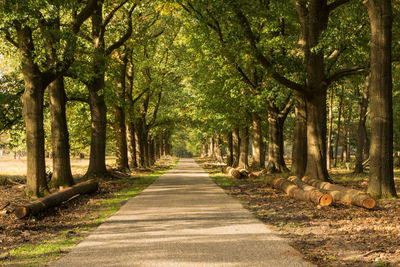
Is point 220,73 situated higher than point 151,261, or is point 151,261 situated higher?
point 220,73

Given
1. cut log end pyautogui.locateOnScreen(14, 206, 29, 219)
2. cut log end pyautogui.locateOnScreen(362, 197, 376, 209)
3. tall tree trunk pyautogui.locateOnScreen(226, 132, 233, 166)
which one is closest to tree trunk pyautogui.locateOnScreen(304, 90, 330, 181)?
cut log end pyautogui.locateOnScreen(362, 197, 376, 209)

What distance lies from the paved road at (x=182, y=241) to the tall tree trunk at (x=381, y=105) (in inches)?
179

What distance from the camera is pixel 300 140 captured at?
18.2 meters

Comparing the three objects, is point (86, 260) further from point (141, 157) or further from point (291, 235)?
point (141, 157)

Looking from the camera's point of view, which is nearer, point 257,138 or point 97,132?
point 97,132

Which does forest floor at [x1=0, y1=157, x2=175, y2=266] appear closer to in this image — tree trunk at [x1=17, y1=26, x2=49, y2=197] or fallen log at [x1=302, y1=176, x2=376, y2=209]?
tree trunk at [x1=17, y1=26, x2=49, y2=197]

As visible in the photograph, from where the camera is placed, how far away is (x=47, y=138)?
29922mm

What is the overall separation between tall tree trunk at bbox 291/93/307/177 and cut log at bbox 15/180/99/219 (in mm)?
9476

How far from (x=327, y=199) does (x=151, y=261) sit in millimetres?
7026

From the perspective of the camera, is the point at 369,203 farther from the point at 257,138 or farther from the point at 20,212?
the point at 257,138

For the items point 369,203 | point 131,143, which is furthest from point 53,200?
point 131,143

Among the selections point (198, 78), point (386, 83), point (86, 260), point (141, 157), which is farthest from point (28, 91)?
point (141, 157)

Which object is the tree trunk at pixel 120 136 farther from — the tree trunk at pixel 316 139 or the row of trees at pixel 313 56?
the tree trunk at pixel 316 139

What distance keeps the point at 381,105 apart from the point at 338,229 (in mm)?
5425
